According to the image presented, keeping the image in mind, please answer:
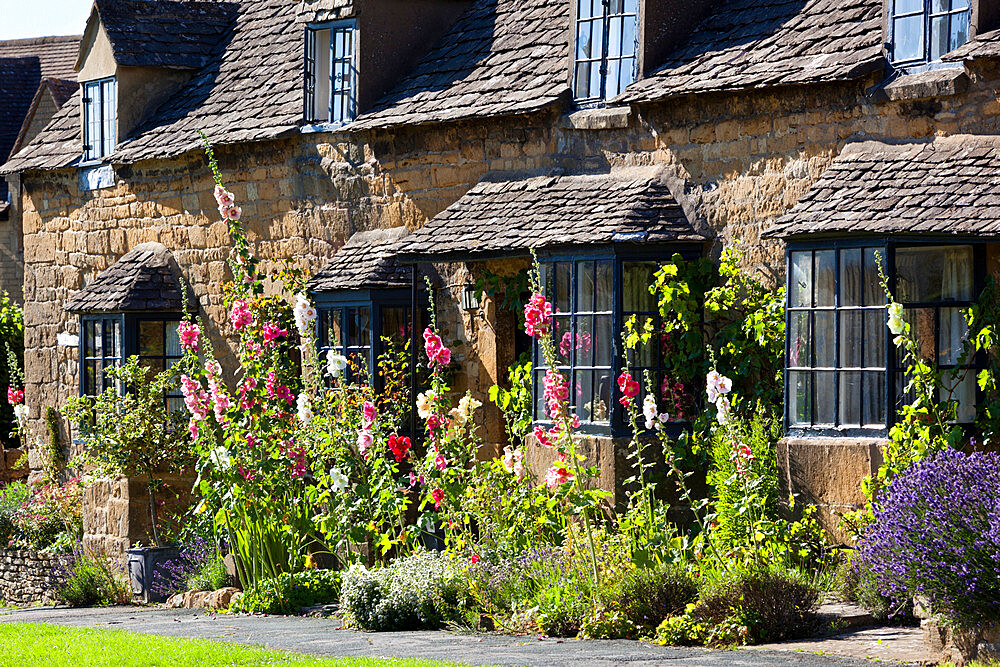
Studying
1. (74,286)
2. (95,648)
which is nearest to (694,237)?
(95,648)

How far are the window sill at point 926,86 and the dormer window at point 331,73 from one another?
19.6 feet

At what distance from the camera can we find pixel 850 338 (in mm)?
10289

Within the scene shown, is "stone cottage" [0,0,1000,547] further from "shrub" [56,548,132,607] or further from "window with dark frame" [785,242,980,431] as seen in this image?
"shrub" [56,548,132,607]

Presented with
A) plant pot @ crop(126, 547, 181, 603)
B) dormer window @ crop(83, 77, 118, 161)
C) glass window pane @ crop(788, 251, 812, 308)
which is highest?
dormer window @ crop(83, 77, 118, 161)

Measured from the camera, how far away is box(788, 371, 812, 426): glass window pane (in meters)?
10.5

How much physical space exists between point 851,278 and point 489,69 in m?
4.83

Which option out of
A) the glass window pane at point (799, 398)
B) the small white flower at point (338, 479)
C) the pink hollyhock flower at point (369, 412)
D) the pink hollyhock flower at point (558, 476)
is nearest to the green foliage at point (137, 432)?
the small white flower at point (338, 479)

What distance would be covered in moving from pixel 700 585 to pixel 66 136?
489 inches

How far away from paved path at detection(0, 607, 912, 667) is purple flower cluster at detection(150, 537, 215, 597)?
1.64 m

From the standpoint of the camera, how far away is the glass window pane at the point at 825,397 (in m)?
10.3

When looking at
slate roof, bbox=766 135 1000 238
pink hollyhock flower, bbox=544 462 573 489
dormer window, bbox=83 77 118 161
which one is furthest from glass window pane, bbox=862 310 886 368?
dormer window, bbox=83 77 118 161

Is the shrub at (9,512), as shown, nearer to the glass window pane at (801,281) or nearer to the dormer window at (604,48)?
the dormer window at (604,48)

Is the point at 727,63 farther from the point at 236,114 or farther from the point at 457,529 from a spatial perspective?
the point at 236,114

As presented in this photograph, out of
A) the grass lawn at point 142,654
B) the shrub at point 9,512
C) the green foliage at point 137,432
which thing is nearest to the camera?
the grass lawn at point 142,654
